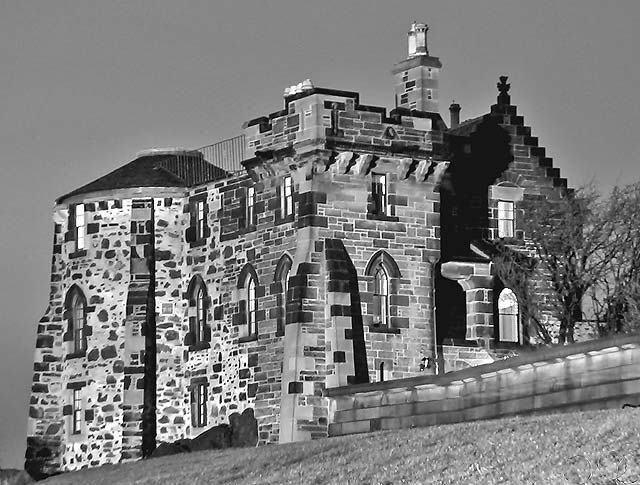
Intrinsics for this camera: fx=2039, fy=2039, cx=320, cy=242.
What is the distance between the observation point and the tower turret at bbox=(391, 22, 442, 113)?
6378 cm

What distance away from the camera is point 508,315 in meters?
63.3

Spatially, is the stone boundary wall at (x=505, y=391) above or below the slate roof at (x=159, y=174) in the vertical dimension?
below

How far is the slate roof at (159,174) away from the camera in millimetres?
65812

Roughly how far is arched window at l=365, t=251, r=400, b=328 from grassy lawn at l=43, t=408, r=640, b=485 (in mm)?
8639

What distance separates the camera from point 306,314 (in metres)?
56.8

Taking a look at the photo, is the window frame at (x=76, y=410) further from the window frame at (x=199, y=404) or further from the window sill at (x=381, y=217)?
the window sill at (x=381, y=217)

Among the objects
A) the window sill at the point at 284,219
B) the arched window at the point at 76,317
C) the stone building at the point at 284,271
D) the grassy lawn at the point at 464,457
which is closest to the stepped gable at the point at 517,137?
the stone building at the point at 284,271

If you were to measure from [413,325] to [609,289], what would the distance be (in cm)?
778

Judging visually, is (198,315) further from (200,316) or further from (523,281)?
(523,281)

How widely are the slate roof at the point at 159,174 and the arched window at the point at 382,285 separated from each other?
7683 millimetres

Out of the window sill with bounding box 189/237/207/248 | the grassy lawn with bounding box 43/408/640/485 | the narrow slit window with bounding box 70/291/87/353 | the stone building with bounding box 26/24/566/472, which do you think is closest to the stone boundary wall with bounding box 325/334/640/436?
the grassy lawn with bounding box 43/408/640/485

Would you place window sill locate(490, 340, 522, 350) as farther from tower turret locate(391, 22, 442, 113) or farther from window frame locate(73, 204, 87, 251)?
window frame locate(73, 204, 87, 251)

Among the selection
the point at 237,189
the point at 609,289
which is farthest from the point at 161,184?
the point at 609,289

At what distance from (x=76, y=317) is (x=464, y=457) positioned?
95.8 ft
